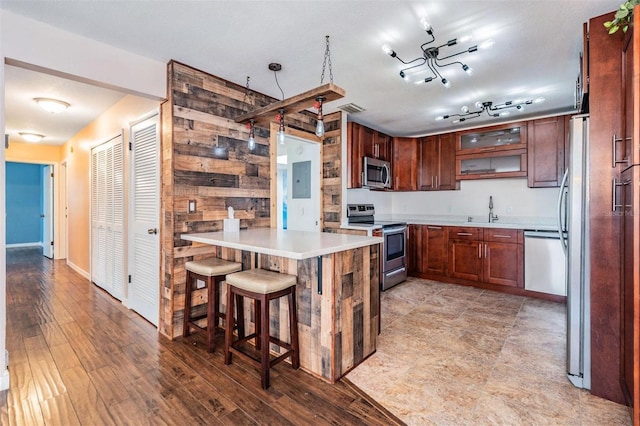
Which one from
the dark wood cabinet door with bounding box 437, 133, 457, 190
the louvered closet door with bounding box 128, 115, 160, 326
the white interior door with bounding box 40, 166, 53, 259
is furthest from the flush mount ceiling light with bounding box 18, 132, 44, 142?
the dark wood cabinet door with bounding box 437, 133, 457, 190

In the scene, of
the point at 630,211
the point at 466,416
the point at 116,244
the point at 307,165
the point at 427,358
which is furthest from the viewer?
the point at 307,165

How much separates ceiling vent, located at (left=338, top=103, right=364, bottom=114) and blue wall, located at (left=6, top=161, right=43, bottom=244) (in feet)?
30.7

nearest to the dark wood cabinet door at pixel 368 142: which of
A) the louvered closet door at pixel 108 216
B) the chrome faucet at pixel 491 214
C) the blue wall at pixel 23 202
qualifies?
the chrome faucet at pixel 491 214

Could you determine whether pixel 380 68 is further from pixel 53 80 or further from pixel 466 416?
pixel 53 80

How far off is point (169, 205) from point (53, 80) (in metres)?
1.96

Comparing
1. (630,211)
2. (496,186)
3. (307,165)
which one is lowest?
(630,211)

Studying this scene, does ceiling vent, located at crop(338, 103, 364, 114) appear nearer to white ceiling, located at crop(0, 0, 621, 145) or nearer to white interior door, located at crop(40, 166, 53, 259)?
white ceiling, located at crop(0, 0, 621, 145)

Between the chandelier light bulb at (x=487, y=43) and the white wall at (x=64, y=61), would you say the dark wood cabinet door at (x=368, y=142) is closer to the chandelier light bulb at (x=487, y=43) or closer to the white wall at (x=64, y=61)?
the chandelier light bulb at (x=487, y=43)

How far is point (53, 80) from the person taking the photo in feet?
10.3

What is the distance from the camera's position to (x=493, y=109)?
3744 millimetres

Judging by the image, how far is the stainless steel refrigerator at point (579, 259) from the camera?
1.93m

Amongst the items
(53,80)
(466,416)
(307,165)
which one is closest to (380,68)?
(307,165)

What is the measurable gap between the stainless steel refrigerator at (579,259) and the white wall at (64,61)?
3222mm

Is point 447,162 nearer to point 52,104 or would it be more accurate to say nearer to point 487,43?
point 487,43
